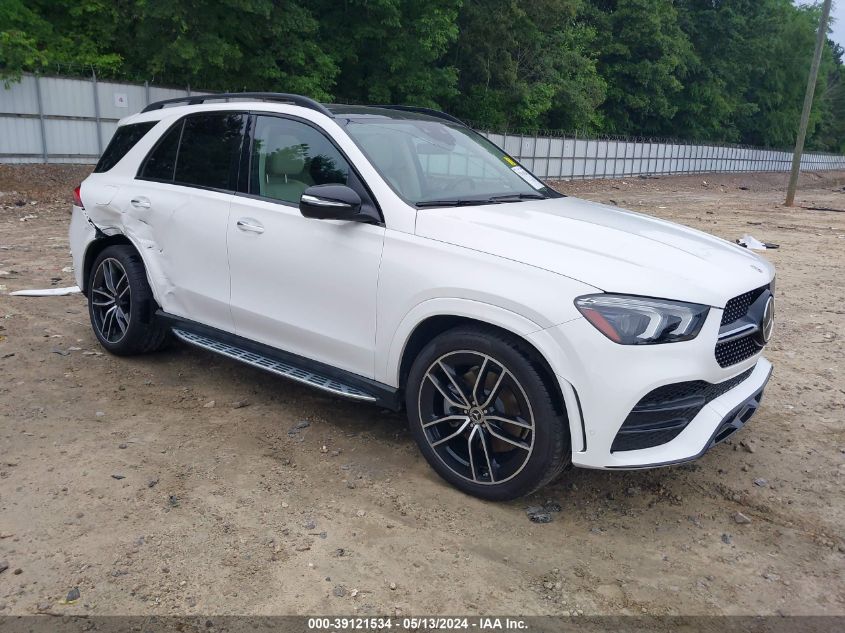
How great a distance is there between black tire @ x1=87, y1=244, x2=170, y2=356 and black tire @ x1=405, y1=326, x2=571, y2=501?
241 centimetres

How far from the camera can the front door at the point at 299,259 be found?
3877 mm

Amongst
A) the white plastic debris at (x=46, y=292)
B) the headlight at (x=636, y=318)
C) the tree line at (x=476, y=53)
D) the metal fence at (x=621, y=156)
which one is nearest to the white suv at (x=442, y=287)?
the headlight at (x=636, y=318)

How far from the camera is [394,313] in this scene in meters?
3.71

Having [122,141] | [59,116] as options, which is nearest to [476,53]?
[59,116]

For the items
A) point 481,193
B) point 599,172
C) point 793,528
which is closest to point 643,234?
point 481,193

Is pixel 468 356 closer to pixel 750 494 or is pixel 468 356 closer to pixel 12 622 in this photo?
pixel 750 494

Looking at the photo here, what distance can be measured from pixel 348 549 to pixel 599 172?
40671 mm

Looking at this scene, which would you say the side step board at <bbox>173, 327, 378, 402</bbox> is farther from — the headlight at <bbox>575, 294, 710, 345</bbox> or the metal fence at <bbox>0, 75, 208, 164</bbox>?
the metal fence at <bbox>0, 75, 208, 164</bbox>

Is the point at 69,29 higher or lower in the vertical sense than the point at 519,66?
lower

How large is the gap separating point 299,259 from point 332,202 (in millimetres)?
491

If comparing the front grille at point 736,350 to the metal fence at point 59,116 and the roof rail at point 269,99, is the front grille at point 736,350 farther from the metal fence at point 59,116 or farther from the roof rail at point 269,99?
the metal fence at point 59,116

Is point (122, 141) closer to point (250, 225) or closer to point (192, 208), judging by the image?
point (192, 208)

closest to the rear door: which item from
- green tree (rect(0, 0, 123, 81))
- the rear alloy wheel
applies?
the rear alloy wheel

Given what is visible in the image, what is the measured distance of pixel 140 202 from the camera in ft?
16.7
